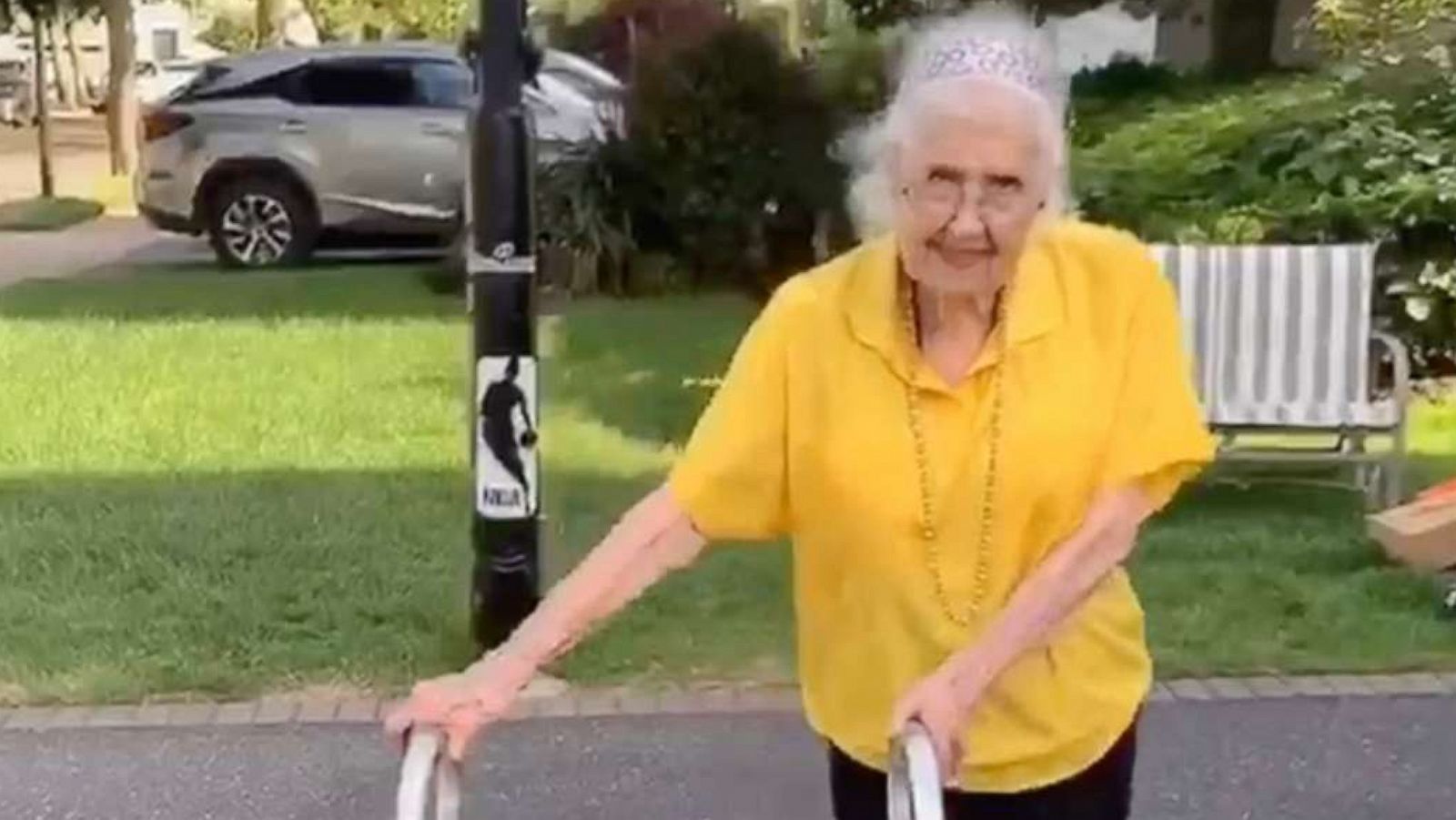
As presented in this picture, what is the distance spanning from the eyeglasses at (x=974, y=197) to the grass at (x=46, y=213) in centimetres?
2275

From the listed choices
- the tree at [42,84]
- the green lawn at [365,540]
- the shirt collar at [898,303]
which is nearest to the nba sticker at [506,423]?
the green lawn at [365,540]

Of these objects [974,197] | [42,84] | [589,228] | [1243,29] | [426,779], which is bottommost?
[589,228]

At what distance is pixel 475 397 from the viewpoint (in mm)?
6906

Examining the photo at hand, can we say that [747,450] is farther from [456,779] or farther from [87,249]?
[87,249]

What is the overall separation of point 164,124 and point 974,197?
17.5 metres

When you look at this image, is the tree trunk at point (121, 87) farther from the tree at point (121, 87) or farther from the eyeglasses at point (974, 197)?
the eyeglasses at point (974, 197)

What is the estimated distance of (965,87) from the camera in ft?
9.10

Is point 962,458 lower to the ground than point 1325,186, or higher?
higher

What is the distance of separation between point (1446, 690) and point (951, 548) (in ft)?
14.5

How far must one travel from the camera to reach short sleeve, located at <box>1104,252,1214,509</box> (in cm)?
282

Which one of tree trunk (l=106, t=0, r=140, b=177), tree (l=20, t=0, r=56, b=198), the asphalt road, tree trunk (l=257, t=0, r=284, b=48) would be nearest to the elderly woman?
the asphalt road

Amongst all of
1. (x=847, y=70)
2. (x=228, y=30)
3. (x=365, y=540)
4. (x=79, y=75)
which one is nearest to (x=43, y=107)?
(x=847, y=70)

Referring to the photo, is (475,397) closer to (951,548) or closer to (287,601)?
(287,601)

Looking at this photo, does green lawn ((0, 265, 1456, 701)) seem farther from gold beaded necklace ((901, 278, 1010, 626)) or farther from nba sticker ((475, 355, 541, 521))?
gold beaded necklace ((901, 278, 1010, 626))
